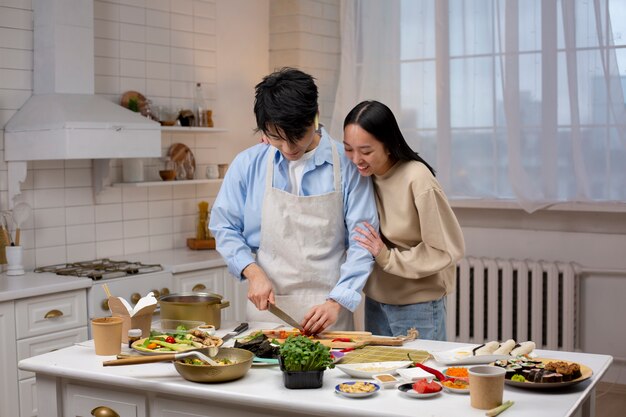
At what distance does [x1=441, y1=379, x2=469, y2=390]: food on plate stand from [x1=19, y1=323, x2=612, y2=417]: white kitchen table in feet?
0.09

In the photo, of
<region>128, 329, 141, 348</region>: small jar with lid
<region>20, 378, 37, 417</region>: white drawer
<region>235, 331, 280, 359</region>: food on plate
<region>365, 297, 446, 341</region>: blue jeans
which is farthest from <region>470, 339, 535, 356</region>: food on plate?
<region>20, 378, 37, 417</region>: white drawer

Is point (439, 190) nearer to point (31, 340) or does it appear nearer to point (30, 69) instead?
point (31, 340)

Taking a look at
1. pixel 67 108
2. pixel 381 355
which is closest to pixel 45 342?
pixel 67 108

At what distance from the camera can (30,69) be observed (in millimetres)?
4578

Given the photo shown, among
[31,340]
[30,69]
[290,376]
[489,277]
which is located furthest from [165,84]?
[290,376]

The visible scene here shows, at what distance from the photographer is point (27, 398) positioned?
403cm

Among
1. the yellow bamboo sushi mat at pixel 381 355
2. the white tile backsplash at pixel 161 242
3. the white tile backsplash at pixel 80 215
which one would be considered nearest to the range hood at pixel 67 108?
the white tile backsplash at pixel 80 215

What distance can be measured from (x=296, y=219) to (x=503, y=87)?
2.65 metres

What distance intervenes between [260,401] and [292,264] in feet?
3.06

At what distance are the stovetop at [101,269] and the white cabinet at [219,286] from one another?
0.59 feet

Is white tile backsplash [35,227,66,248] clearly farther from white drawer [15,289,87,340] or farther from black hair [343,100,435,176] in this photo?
black hair [343,100,435,176]

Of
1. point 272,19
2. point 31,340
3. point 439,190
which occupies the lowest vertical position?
point 31,340

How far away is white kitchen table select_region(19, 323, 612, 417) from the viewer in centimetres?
213

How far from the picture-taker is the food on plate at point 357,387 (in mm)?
2213
